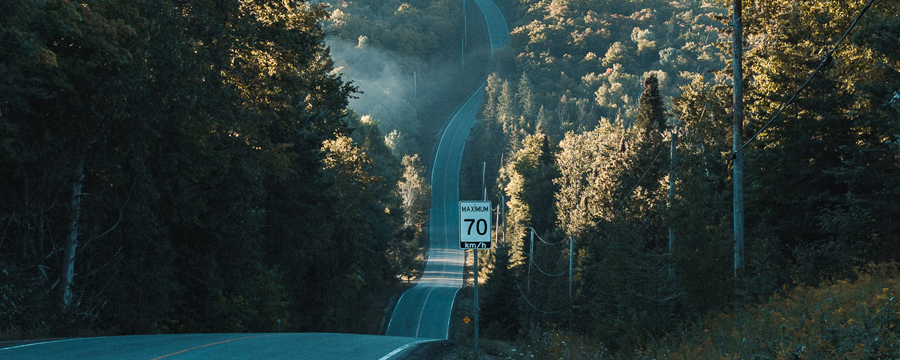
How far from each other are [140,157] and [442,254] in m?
87.7

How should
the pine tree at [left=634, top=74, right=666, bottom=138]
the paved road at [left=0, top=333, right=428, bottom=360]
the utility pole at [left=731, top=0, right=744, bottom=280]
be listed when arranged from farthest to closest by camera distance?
the pine tree at [left=634, top=74, right=666, bottom=138] → the utility pole at [left=731, top=0, right=744, bottom=280] → the paved road at [left=0, top=333, right=428, bottom=360]

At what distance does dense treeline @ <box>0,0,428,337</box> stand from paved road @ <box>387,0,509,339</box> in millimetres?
31027

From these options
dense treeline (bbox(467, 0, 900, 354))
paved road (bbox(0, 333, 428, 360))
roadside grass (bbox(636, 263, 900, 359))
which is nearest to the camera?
roadside grass (bbox(636, 263, 900, 359))

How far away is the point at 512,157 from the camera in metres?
114

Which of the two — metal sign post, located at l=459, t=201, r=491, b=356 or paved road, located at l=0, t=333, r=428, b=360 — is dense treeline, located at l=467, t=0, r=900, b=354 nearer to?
metal sign post, located at l=459, t=201, r=491, b=356

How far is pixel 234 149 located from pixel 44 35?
7798 millimetres

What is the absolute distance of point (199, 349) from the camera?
41.0 ft

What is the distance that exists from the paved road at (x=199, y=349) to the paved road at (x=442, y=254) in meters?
41.4

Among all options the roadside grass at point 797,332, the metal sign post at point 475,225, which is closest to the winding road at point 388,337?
the metal sign post at point 475,225

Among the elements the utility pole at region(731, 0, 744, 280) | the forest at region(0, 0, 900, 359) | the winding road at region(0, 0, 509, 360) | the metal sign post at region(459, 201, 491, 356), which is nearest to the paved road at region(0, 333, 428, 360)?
the winding road at region(0, 0, 509, 360)

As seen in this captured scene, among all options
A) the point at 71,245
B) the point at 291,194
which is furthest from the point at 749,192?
the point at 71,245

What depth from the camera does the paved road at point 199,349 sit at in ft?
36.4

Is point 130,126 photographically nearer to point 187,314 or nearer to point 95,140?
point 95,140

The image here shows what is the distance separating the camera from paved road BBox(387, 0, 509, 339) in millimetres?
60562
